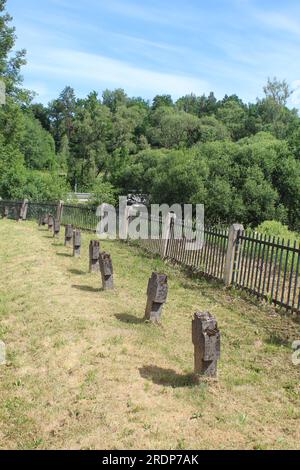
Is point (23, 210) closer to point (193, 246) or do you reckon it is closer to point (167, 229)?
point (167, 229)

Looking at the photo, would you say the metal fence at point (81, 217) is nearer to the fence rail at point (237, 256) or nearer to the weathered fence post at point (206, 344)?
the fence rail at point (237, 256)

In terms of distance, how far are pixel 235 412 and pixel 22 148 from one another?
64.9 metres

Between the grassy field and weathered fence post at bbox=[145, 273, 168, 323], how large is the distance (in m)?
0.23

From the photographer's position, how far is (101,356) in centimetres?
614

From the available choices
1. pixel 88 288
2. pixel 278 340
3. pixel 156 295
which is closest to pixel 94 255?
pixel 88 288

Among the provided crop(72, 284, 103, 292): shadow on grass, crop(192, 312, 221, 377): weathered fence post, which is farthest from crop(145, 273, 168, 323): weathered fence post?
crop(72, 284, 103, 292): shadow on grass

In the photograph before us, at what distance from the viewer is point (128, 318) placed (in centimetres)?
766

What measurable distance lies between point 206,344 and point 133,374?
1045 mm

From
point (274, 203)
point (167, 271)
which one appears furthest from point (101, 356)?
point (274, 203)

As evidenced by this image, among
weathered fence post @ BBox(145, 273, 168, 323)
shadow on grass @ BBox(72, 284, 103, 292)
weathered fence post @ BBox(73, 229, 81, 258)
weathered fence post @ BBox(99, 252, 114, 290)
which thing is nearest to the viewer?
weathered fence post @ BBox(145, 273, 168, 323)

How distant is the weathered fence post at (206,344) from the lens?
528 cm

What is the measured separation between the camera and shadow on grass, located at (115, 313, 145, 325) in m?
7.48

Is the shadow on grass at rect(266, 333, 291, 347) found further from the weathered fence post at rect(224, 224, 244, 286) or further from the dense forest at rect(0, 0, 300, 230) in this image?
the dense forest at rect(0, 0, 300, 230)
